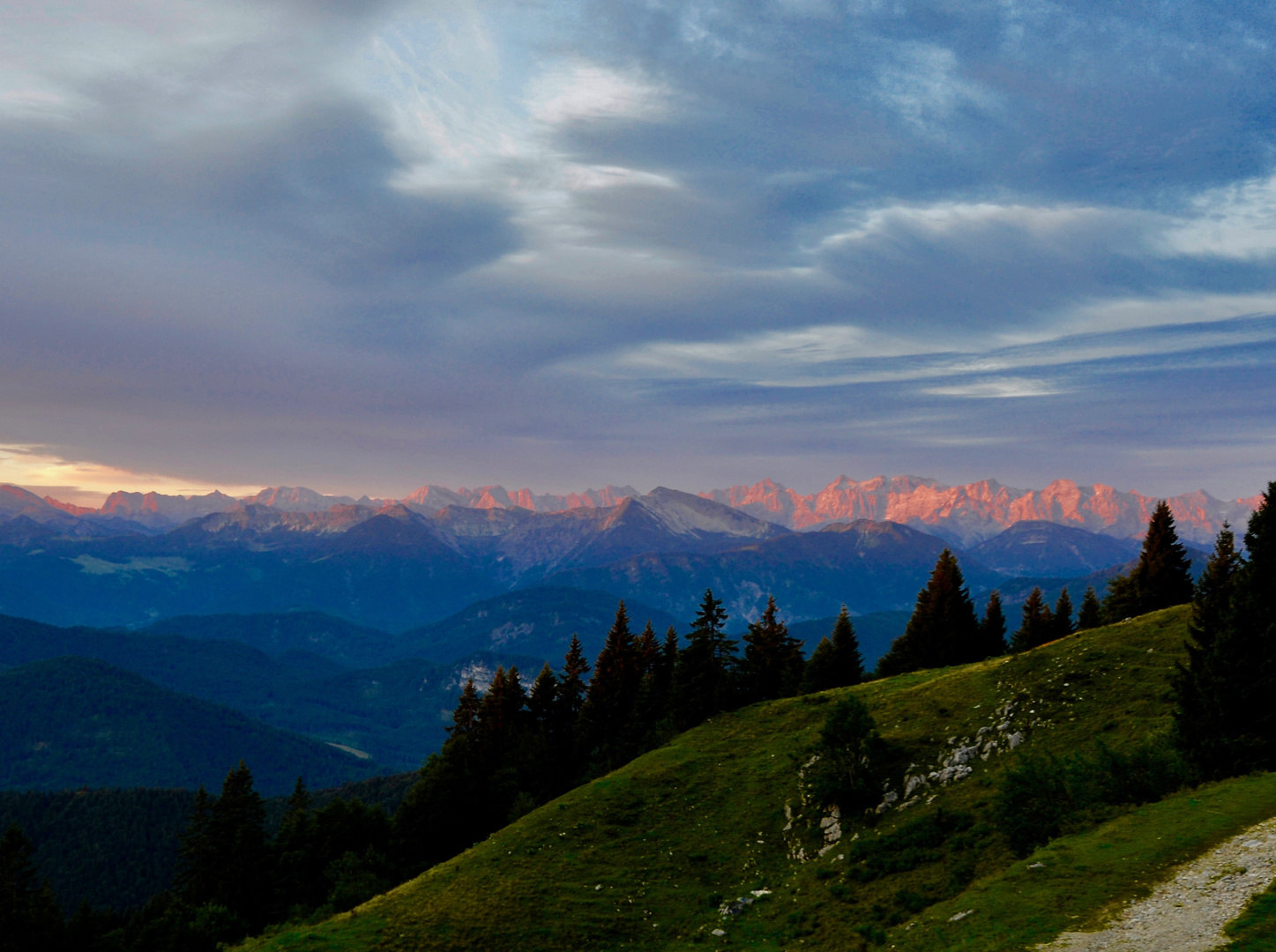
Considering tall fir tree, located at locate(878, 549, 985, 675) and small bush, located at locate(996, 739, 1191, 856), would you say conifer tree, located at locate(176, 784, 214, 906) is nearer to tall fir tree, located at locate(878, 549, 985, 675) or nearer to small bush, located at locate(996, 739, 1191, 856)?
small bush, located at locate(996, 739, 1191, 856)

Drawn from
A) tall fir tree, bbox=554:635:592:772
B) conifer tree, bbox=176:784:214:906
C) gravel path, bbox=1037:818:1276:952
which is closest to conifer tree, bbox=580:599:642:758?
tall fir tree, bbox=554:635:592:772

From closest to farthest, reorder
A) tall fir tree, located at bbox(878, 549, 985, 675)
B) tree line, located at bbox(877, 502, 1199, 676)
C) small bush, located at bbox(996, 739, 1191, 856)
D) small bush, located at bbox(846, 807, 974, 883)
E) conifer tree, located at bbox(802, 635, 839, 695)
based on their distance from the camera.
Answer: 1. small bush, located at bbox(996, 739, 1191, 856)
2. small bush, located at bbox(846, 807, 974, 883)
3. tree line, located at bbox(877, 502, 1199, 676)
4. conifer tree, located at bbox(802, 635, 839, 695)
5. tall fir tree, located at bbox(878, 549, 985, 675)

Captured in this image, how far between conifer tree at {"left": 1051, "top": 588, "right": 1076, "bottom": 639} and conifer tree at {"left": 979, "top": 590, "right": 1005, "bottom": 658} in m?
6.24

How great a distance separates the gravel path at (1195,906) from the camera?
20438mm

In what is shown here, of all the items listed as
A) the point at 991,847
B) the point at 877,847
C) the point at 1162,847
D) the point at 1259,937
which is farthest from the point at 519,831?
the point at 1259,937

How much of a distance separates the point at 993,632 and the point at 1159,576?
21907mm

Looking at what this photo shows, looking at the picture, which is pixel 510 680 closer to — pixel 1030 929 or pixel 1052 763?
pixel 1052 763

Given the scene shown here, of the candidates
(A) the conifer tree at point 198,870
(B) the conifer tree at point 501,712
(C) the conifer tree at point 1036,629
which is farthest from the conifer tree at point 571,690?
(C) the conifer tree at point 1036,629

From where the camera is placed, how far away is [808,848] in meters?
41.5

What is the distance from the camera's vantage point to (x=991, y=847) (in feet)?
109

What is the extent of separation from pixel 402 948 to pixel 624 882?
12.3m

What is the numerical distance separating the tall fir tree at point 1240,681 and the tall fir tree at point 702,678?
44119 mm

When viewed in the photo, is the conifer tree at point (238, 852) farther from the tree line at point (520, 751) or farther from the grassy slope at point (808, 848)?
the grassy slope at point (808, 848)

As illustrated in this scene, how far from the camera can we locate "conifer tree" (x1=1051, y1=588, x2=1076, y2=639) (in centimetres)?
9506
